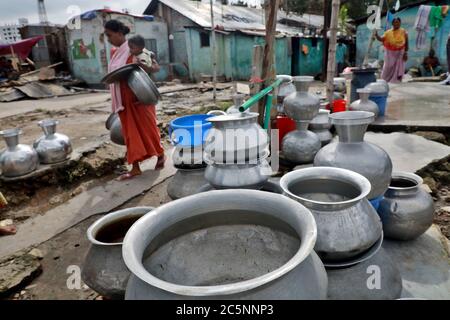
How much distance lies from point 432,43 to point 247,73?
8.90m

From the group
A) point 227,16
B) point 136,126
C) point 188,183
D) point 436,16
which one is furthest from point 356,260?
point 227,16

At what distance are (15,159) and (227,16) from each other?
19.6 m

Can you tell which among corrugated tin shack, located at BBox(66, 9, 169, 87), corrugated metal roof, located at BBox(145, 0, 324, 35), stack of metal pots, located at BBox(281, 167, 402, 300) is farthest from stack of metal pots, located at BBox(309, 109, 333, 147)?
corrugated metal roof, located at BBox(145, 0, 324, 35)

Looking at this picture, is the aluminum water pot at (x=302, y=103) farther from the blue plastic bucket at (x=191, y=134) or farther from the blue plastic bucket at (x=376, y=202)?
the blue plastic bucket at (x=376, y=202)

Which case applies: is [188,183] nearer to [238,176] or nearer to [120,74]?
[238,176]

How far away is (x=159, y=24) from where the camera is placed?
1820 centimetres

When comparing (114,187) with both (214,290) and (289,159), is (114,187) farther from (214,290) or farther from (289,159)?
(214,290)

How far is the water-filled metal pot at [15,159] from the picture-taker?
13.3ft

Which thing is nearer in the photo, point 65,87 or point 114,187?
point 114,187

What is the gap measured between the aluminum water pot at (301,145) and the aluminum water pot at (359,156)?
1.59 meters

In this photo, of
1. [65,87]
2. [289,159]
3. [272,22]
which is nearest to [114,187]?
[289,159]

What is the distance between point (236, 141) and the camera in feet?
5.68

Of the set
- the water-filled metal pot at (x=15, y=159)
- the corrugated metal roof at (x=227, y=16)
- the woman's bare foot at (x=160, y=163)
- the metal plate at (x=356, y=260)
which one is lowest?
the woman's bare foot at (x=160, y=163)

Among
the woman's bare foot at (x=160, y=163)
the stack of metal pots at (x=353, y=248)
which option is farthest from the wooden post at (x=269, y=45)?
the stack of metal pots at (x=353, y=248)
